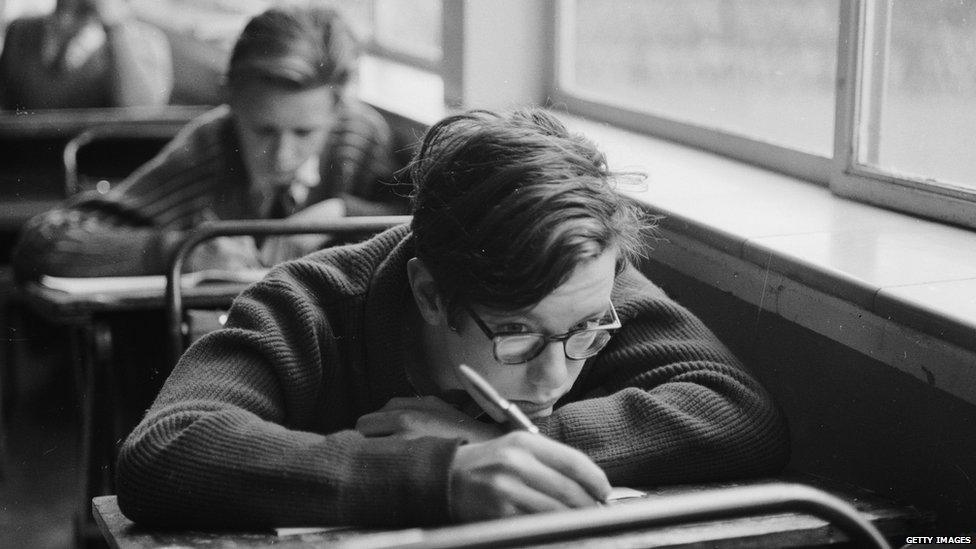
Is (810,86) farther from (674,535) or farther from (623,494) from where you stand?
(674,535)

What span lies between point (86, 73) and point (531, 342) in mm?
4248

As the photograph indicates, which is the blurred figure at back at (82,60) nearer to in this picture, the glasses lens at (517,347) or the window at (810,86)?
the window at (810,86)

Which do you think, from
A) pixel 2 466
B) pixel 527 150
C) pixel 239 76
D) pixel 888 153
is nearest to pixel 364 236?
pixel 239 76

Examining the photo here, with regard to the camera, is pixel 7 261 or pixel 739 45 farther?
pixel 7 261

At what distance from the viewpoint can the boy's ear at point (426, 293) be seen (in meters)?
1.55

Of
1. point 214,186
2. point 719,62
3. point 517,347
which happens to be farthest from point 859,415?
point 214,186

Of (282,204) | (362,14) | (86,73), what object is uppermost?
(362,14)

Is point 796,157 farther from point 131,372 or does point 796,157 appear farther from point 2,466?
point 2,466

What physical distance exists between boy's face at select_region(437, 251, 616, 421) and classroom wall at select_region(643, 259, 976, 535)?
0.47 metres

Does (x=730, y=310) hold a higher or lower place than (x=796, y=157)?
lower

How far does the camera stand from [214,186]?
3.49 meters

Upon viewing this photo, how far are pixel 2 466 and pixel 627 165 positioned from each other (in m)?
2.22

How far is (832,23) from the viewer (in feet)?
7.85

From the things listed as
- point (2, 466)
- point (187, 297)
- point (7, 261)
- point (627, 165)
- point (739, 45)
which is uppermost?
point (739, 45)
